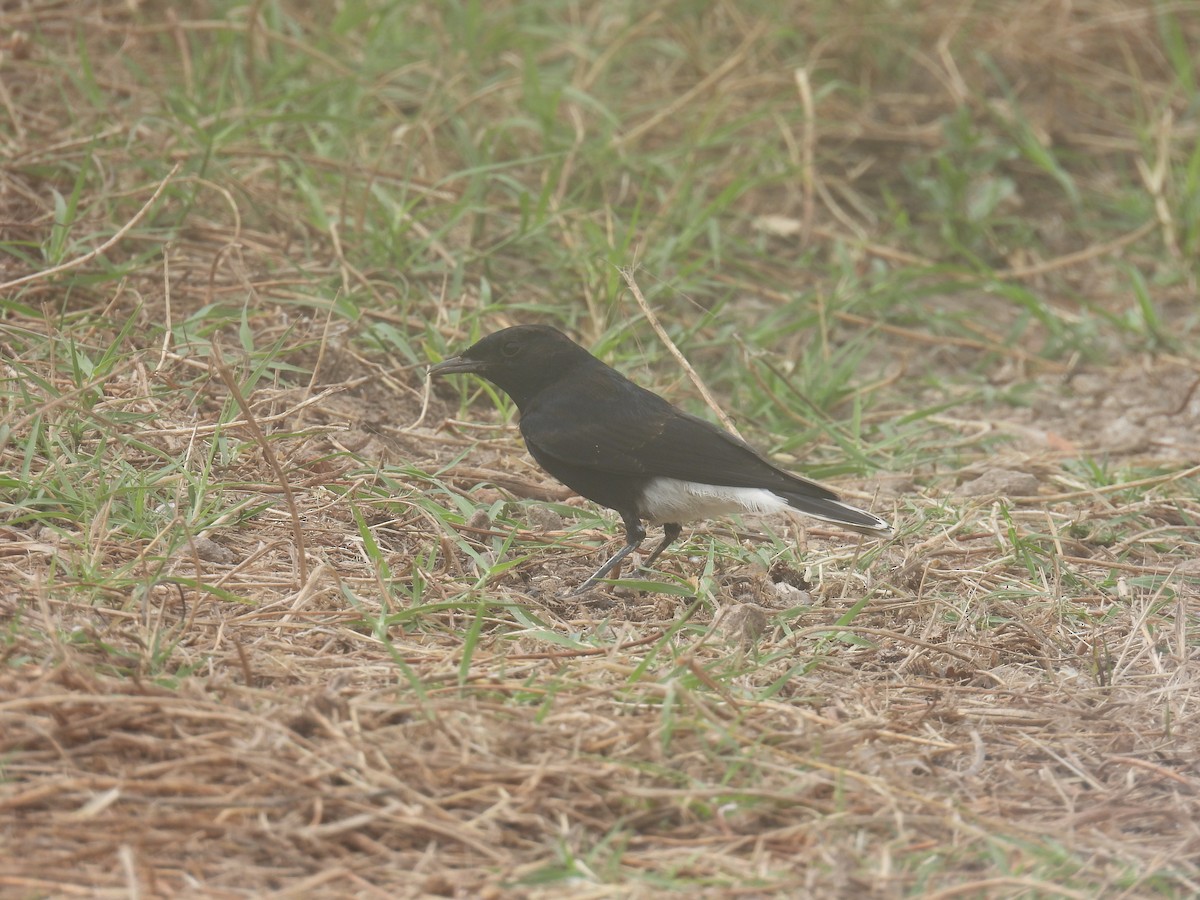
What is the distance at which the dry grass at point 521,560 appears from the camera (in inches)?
114

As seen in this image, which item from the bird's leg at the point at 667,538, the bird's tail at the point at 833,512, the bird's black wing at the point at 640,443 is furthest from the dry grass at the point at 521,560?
the bird's black wing at the point at 640,443

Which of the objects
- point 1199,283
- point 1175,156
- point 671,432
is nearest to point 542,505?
point 671,432

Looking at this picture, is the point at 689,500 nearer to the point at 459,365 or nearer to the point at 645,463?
the point at 645,463

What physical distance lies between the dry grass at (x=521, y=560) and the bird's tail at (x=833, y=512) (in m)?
0.20

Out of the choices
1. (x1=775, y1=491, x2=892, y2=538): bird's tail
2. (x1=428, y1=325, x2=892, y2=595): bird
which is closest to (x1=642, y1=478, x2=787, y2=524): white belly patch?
(x1=428, y1=325, x2=892, y2=595): bird

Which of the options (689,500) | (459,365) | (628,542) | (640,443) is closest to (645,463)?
(640,443)

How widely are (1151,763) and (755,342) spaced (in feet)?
10.7

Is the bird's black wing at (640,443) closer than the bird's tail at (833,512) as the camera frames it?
No

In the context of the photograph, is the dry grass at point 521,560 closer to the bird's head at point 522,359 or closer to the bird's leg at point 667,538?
the bird's leg at point 667,538

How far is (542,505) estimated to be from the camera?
496 centimetres

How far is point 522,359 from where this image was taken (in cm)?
494

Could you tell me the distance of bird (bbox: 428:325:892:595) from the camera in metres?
4.50

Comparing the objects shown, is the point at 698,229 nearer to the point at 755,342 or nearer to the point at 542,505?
the point at 755,342

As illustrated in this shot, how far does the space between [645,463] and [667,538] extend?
1.22ft
